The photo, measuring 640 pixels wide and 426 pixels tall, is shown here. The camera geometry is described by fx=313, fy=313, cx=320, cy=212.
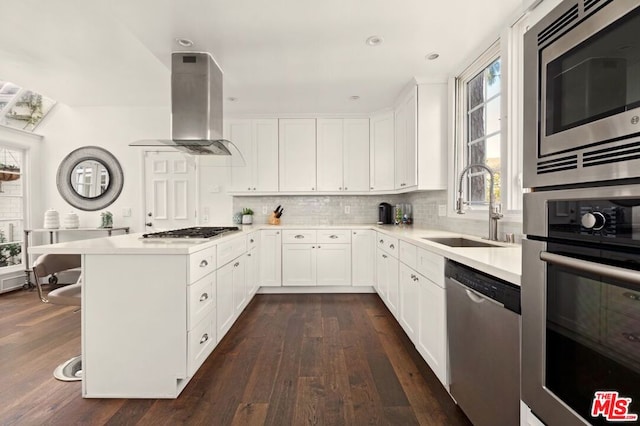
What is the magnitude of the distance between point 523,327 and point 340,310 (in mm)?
2595

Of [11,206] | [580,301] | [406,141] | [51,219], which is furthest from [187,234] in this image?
[11,206]

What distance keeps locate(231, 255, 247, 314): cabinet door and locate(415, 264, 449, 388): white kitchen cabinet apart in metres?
1.63

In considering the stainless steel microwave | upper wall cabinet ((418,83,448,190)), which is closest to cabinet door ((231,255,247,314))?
upper wall cabinet ((418,83,448,190))

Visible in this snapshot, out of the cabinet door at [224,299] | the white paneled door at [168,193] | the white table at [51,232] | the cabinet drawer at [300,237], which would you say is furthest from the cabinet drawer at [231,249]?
the white table at [51,232]

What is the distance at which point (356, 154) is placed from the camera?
14.3 ft

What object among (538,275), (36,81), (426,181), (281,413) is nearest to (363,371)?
(281,413)

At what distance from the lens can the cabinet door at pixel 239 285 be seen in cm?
290

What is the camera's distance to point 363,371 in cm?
213

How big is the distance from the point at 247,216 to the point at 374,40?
9.44 feet

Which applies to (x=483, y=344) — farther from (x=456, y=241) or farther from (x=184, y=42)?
(x=184, y=42)

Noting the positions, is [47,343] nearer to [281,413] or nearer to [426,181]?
[281,413]

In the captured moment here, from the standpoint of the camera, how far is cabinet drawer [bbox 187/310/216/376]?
6.26 feet

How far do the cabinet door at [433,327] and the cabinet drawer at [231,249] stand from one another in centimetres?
152

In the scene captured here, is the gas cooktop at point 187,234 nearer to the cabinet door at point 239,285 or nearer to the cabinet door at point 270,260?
the cabinet door at point 239,285
